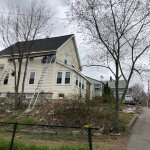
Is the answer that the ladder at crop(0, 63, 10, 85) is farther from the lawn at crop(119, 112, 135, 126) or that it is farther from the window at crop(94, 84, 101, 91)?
the window at crop(94, 84, 101, 91)

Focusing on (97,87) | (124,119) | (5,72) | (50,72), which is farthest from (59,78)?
(97,87)

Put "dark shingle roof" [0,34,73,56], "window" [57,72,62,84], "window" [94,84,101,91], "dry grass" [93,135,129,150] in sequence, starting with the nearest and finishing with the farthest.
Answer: "dry grass" [93,135,129,150], "window" [57,72,62,84], "dark shingle roof" [0,34,73,56], "window" [94,84,101,91]

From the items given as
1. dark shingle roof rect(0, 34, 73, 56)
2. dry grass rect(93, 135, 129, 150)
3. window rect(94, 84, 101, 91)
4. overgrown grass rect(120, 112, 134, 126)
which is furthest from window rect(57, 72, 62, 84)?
window rect(94, 84, 101, 91)

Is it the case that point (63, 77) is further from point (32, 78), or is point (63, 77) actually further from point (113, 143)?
point (113, 143)

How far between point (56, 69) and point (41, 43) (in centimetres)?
585

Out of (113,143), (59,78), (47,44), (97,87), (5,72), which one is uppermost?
(47,44)

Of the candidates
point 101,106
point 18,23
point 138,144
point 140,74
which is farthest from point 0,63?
point 138,144

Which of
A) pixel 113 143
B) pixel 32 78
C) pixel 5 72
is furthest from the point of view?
pixel 5 72

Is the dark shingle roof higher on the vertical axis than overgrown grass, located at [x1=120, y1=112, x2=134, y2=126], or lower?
higher

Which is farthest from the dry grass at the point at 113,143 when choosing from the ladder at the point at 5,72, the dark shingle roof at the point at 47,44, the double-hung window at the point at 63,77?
the ladder at the point at 5,72

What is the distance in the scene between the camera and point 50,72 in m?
23.2

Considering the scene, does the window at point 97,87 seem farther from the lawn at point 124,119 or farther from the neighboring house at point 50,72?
the lawn at point 124,119

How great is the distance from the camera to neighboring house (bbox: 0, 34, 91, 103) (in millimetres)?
22562

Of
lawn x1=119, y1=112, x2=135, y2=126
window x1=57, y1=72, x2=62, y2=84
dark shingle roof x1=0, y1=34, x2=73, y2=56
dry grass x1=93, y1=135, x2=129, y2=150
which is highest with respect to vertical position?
dark shingle roof x1=0, y1=34, x2=73, y2=56
